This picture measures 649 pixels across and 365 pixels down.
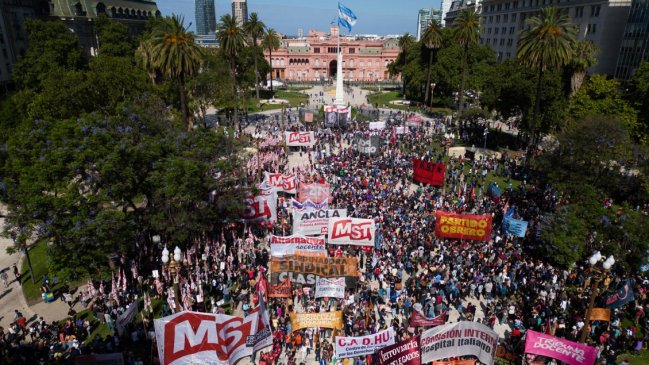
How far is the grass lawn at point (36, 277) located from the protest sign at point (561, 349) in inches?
759

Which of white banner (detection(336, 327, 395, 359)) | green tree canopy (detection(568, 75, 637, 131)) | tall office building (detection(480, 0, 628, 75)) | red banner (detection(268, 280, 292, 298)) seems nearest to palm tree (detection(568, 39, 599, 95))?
green tree canopy (detection(568, 75, 637, 131))

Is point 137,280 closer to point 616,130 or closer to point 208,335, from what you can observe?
point 208,335

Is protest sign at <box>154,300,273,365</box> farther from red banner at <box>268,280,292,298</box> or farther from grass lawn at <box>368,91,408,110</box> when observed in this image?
grass lawn at <box>368,91,408,110</box>

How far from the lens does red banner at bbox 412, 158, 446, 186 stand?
112 feet

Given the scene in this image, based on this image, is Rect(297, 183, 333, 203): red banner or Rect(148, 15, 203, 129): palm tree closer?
Rect(297, 183, 333, 203): red banner

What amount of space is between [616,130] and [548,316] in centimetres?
1812

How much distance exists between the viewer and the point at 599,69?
60938 millimetres

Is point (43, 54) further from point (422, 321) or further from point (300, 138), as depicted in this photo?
point (422, 321)

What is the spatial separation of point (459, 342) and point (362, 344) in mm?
3270

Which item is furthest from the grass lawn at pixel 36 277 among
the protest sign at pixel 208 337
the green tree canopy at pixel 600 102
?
the green tree canopy at pixel 600 102

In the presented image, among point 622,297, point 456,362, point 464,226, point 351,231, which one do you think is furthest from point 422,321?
point 464,226

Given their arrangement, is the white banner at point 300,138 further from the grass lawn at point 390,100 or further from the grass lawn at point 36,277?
the grass lawn at point 390,100

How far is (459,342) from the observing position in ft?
47.5

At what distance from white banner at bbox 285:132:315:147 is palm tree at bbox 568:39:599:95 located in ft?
89.7
